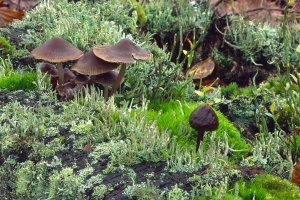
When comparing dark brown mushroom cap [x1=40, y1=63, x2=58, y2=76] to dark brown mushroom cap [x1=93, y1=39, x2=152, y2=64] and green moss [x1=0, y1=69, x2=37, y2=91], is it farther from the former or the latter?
dark brown mushroom cap [x1=93, y1=39, x2=152, y2=64]

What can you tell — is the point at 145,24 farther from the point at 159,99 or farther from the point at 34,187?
the point at 34,187

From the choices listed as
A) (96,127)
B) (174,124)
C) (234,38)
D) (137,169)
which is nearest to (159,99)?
(174,124)

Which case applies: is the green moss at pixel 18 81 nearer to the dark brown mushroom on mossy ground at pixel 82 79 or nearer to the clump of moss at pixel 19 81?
the clump of moss at pixel 19 81

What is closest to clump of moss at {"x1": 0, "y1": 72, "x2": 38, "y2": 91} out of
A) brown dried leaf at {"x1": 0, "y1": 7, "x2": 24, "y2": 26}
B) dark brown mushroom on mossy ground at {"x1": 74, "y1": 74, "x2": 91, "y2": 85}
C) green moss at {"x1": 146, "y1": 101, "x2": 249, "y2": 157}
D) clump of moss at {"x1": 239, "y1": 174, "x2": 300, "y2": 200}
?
dark brown mushroom on mossy ground at {"x1": 74, "y1": 74, "x2": 91, "y2": 85}

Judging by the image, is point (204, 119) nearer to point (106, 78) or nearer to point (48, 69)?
point (106, 78)

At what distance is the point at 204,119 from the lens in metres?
3.70

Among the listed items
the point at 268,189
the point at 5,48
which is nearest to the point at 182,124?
the point at 268,189

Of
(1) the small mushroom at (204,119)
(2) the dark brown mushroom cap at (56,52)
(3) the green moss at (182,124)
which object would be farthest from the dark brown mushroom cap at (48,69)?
(1) the small mushroom at (204,119)

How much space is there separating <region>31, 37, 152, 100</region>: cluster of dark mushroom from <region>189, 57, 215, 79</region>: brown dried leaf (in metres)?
1.94

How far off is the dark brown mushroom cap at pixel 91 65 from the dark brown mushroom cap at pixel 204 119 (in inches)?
38.3

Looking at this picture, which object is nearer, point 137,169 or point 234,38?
point 137,169

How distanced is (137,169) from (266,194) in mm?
862

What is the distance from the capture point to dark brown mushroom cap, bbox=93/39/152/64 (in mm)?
4188

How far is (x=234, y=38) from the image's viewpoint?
6832 mm
